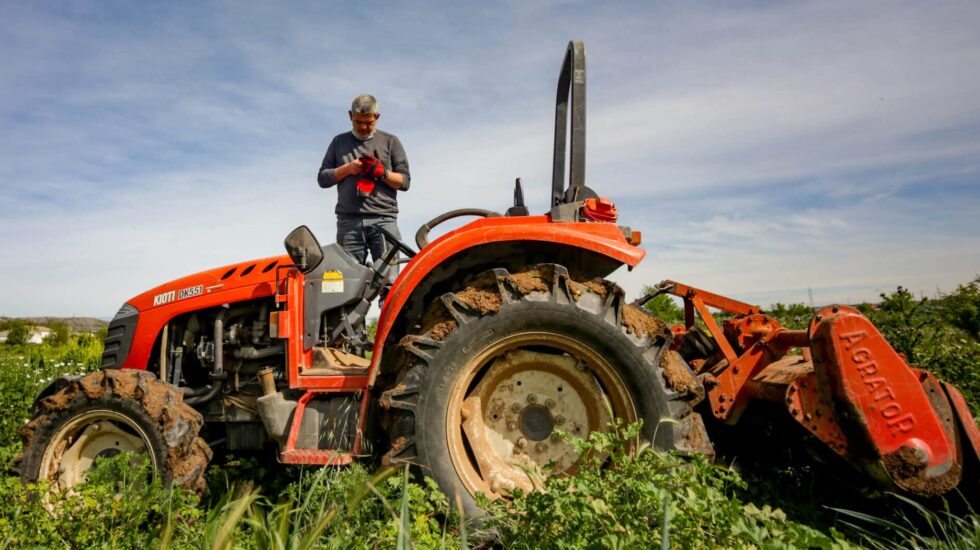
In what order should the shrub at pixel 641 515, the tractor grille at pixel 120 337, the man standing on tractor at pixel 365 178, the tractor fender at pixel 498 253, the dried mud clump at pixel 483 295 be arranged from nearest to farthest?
the shrub at pixel 641 515 → the dried mud clump at pixel 483 295 → the tractor fender at pixel 498 253 → the tractor grille at pixel 120 337 → the man standing on tractor at pixel 365 178

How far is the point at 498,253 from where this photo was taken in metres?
3.54

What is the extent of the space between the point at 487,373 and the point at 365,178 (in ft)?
6.17

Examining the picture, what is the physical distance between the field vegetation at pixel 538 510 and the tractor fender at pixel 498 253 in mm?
847

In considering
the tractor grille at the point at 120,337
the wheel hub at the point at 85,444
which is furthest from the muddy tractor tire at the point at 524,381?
the tractor grille at the point at 120,337

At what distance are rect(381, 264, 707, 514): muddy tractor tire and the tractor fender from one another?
0.58ft

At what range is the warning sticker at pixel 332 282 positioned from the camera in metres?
4.04

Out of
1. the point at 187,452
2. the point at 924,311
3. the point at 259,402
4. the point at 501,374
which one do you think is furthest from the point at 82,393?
the point at 924,311

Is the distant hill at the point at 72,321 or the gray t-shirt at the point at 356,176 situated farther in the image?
the distant hill at the point at 72,321

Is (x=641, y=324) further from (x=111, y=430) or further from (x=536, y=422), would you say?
(x=111, y=430)

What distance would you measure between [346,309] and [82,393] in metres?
1.54

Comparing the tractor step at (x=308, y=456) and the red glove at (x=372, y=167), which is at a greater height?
the red glove at (x=372, y=167)

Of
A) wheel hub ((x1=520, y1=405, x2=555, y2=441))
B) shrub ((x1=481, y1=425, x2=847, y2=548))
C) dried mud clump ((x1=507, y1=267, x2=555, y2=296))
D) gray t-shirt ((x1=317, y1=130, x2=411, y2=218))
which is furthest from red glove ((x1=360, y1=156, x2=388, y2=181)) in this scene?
shrub ((x1=481, y1=425, x2=847, y2=548))

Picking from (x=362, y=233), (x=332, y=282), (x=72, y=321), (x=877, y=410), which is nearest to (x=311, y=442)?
(x=332, y=282)

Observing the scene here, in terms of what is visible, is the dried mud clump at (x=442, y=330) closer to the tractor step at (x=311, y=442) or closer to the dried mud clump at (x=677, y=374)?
the tractor step at (x=311, y=442)
